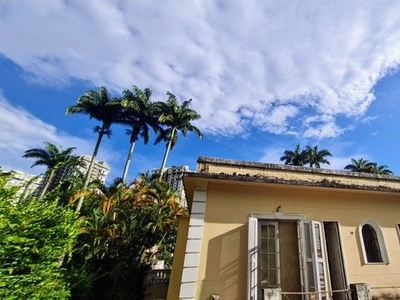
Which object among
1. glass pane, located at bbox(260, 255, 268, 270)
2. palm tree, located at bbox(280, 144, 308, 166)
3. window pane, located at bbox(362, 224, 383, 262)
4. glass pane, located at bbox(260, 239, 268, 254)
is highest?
palm tree, located at bbox(280, 144, 308, 166)

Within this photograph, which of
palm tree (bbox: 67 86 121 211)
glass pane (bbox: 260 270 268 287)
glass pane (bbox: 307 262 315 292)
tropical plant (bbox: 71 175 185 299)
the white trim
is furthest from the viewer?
palm tree (bbox: 67 86 121 211)

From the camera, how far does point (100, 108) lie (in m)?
22.6

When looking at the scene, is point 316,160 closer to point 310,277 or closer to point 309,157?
point 309,157

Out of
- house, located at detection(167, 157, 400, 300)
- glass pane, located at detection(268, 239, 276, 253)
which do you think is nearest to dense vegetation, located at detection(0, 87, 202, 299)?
house, located at detection(167, 157, 400, 300)

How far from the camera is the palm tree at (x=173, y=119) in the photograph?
27000 millimetres

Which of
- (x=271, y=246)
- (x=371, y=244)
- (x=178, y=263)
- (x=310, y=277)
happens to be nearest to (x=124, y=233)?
(x=178, y=263)

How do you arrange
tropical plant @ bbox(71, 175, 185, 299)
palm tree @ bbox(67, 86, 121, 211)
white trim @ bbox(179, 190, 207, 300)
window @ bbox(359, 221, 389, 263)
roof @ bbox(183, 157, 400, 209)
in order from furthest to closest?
palm tree @ bbox(67, 86, 121, 211), tropical plant @ bbox(71, 175, 185, 299), roof @ bbox(183, 157, 400, 209), window @ bbox(359, 221, 389, 263), white trim @ bbox(179, 190, 207, 300)

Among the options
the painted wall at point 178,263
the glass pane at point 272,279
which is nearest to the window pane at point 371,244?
the glass pane at point 272,279

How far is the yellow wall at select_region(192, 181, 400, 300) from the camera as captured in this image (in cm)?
614

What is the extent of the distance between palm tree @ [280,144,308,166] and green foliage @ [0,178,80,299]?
32.8 metres

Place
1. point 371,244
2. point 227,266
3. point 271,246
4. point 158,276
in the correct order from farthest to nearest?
1. point 158,276
2. point 371,244
3. point 271,246
4. point 227,266

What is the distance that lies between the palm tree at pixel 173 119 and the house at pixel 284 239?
19.8 metres

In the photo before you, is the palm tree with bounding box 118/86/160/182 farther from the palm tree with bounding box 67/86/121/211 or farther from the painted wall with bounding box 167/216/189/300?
the painted wall with bounding box 167/216/189/300

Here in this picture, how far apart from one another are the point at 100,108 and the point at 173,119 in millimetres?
7927
